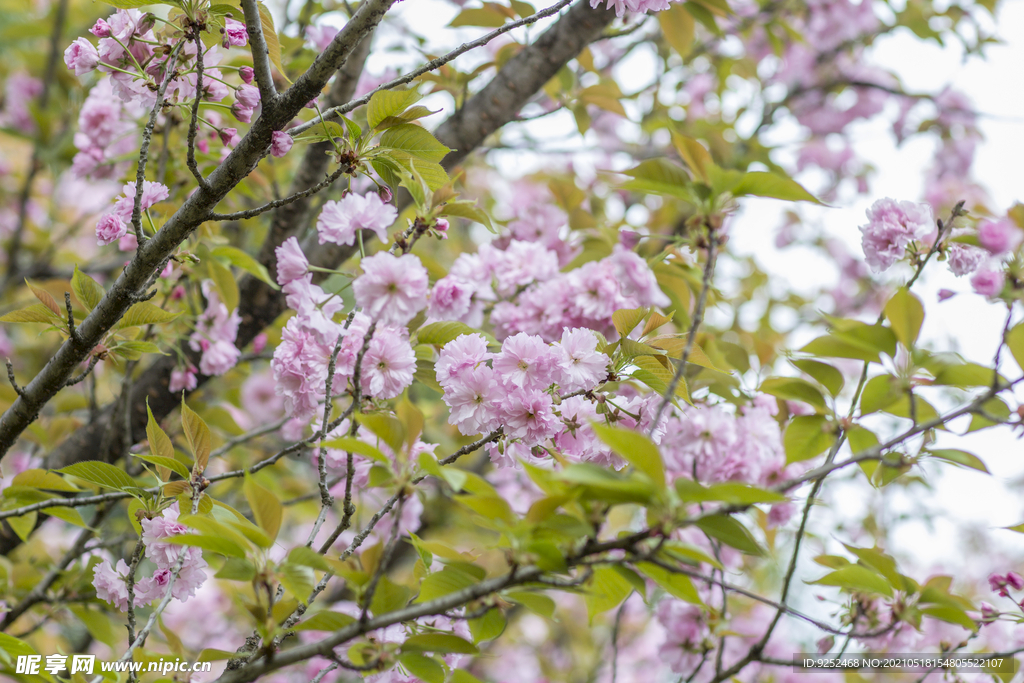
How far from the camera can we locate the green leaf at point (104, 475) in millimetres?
1041

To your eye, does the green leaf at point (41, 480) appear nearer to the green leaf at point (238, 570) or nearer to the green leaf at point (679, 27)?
the green leaf at point (238, 570)

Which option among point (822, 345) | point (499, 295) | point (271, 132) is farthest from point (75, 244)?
point (822, 345)

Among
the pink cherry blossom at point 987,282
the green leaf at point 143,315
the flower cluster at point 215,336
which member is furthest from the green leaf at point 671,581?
the flower cluster at point 215,336

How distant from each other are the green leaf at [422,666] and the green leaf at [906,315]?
32.1 inches

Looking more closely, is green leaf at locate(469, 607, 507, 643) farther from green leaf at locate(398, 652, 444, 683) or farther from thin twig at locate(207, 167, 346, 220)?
thin twig at locate(207, 167, 346, 220)

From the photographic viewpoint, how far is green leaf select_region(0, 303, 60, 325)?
113 centimetres

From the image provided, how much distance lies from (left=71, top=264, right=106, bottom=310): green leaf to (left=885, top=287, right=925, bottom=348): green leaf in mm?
1332

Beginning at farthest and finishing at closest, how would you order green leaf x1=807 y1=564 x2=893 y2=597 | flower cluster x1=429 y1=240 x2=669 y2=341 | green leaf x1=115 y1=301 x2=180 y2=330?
flower cluster x1=429 y1=240 x2=669 y2=341
green leaf x1=115 y1=301 x2=180 y2=330
green leaf x1=807 y1=564 x2=893 y2=597

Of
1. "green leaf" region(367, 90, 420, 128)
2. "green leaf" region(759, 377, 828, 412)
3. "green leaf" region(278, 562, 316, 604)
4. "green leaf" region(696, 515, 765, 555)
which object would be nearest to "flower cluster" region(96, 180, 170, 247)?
"green leaf" region(367, 90, 420, 128)

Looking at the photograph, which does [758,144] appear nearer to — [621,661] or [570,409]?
[570,409]

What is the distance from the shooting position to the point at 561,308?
60.2 inches

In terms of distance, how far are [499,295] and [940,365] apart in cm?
101

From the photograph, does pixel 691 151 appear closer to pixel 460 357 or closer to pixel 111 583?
pixel 460 357

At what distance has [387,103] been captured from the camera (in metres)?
0.96
